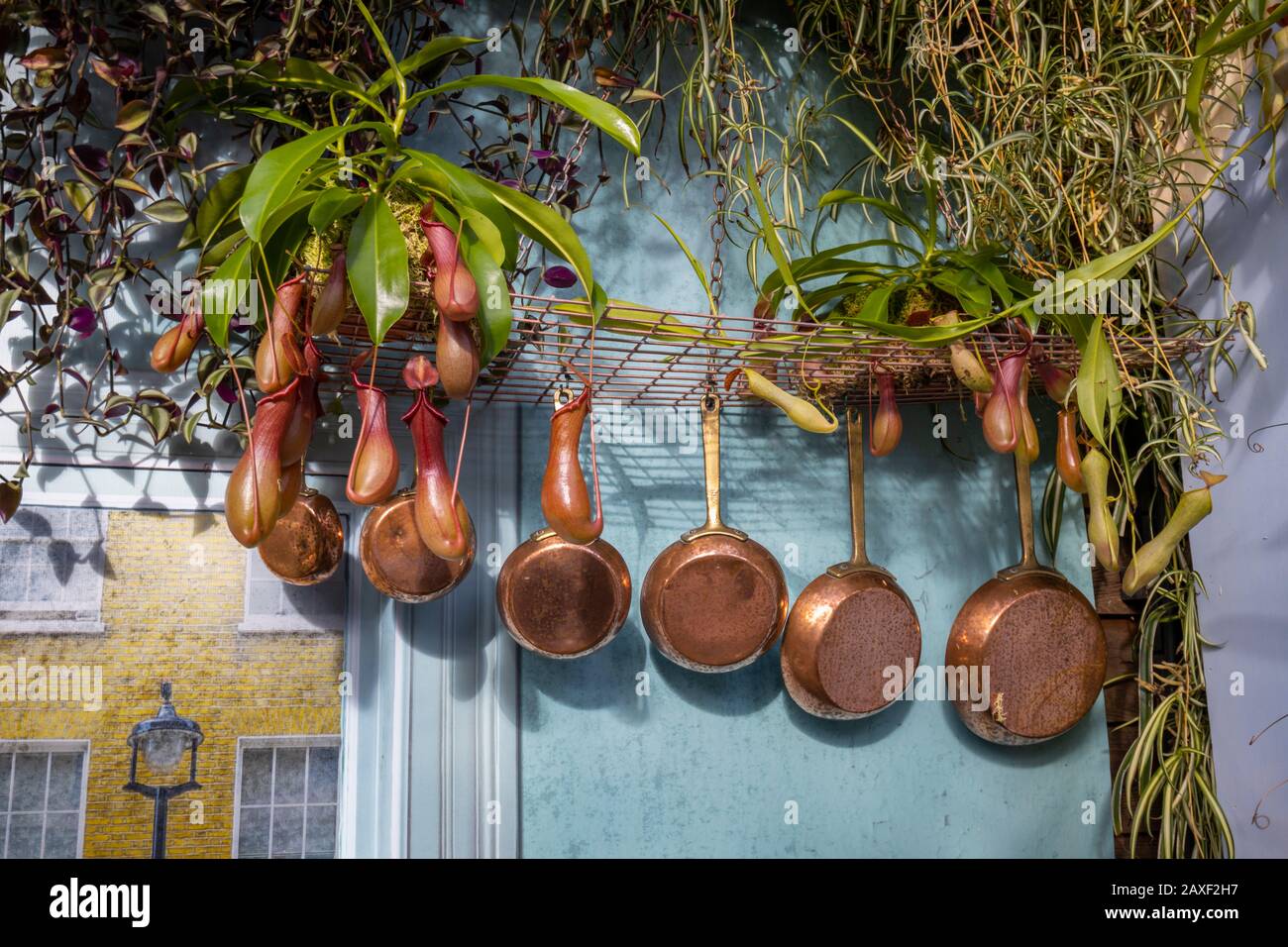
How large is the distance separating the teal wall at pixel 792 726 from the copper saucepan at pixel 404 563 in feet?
0.56

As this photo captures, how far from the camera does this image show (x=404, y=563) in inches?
47.1

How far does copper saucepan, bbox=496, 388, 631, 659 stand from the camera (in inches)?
49.4

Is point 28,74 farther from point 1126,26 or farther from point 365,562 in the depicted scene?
point 1126,26

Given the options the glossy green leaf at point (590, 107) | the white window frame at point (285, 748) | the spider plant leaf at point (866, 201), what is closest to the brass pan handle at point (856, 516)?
the spider plant leaf at point (866, 201)

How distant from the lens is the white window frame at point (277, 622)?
124cm

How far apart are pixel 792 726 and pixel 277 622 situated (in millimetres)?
661

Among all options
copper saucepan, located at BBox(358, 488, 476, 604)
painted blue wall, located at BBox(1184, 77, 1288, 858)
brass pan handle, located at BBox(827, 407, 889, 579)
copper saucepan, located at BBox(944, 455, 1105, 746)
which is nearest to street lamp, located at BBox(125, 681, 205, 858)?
copper saucepan, located at BBox(358, 488, 476, 604)

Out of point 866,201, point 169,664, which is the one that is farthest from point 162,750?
point 866,201

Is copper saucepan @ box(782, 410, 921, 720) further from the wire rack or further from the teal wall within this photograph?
the wire rack

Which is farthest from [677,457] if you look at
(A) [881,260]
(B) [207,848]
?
(B) [207,848]

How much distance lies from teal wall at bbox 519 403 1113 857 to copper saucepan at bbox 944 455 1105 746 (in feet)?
0.20

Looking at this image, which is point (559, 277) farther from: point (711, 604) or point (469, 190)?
point (711, 604)

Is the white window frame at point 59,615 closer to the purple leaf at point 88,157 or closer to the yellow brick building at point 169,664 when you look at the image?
the yellow brick building at point 169,664
